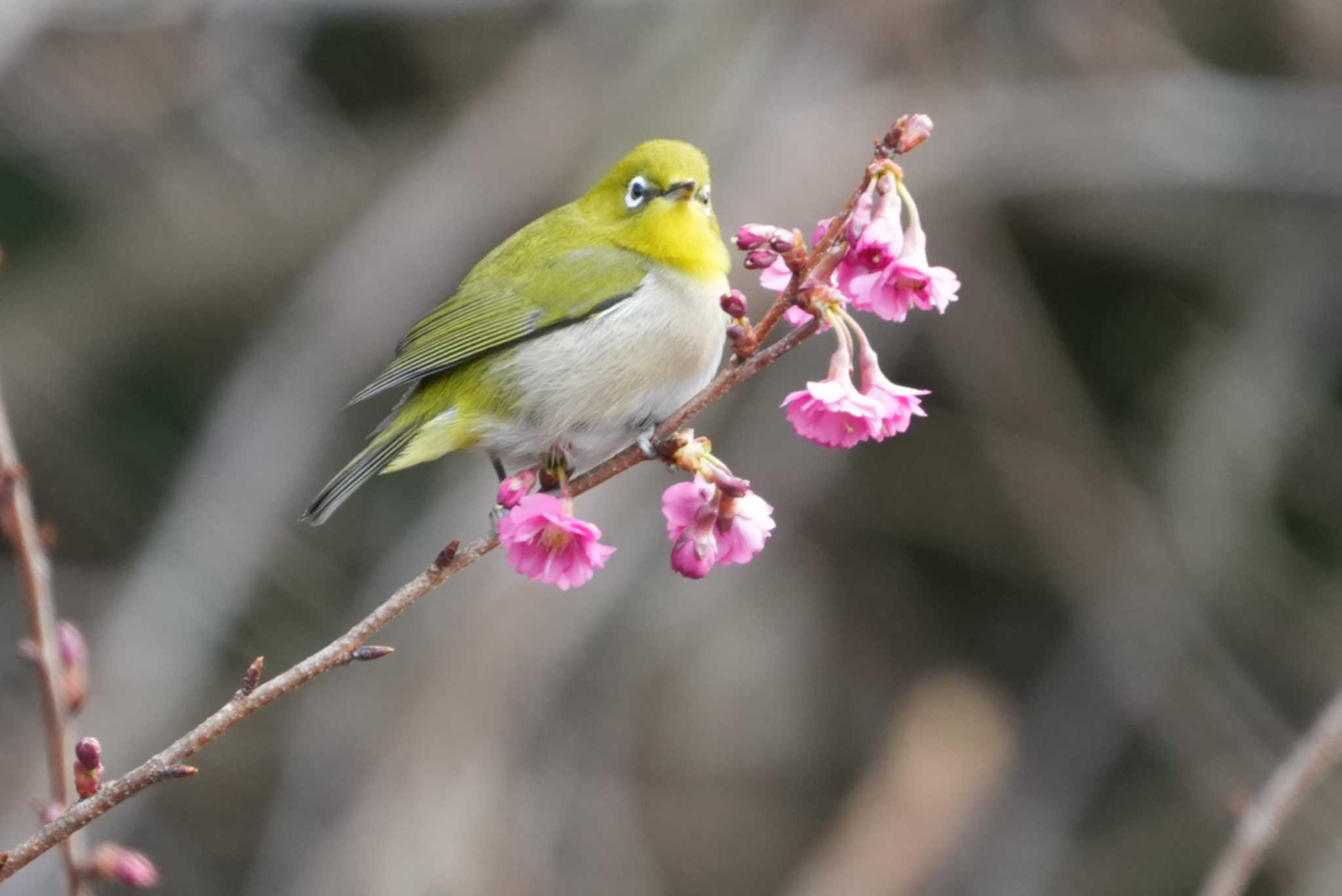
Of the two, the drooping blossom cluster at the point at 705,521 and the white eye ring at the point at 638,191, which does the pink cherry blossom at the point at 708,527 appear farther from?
the white eye ring at the point at 638,191

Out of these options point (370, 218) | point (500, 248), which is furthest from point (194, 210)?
point (500, 248)

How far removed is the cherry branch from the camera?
6.27 feet

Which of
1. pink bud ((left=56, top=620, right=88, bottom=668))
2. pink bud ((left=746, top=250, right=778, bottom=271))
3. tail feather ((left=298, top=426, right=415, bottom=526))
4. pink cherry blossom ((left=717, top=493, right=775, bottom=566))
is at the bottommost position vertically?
pink cherry blossom ((left=717, top=493, right=775, bottom=566))

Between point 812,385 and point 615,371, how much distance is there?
101 centimetres

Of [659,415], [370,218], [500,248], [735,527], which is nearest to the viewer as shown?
[735,527]

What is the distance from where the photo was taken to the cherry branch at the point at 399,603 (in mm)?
1911

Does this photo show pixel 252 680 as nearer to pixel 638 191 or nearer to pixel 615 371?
pixel 615 371

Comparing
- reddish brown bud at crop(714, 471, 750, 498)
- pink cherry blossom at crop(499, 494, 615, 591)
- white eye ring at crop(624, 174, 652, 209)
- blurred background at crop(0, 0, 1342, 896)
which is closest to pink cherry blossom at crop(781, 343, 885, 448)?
reddish brown bud at crop(714, 471, 750, 498)

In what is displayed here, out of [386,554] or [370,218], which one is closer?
[370,218]

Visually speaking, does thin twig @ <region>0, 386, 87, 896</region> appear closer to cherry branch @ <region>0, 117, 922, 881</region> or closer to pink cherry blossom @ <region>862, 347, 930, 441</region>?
cherry branch @ <region>0, 117, 922, 881</region>

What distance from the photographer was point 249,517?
5973 millimetres

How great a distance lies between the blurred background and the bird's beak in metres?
2.34

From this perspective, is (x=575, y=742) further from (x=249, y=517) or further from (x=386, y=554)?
(x=249, y=517)

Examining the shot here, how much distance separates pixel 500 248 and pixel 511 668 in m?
2.22
